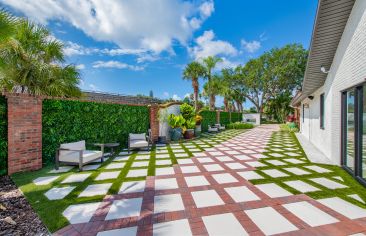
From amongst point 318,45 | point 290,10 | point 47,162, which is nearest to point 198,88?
point 290,10

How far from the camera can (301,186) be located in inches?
146

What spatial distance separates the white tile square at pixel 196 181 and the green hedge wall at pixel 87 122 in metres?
4.24

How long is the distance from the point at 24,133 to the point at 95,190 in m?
2.83

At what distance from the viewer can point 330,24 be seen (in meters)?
4.48

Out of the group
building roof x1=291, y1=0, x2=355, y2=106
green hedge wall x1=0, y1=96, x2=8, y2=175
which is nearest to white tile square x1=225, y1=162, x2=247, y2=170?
building roof x1=291, y1=0, x2=355, y2=106

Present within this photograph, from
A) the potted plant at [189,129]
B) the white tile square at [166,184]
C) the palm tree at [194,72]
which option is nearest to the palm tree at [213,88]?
the palm tree at [194,72]

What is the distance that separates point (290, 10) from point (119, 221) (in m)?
14.5

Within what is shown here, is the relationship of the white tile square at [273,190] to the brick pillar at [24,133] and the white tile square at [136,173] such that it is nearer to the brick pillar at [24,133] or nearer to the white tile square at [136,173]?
the white tile square at [136,173]

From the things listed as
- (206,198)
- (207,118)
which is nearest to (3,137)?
(206,198)

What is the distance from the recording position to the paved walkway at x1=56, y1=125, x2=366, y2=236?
2301 millimetres

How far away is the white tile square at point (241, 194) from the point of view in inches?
124

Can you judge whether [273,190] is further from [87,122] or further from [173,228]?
[87,122]

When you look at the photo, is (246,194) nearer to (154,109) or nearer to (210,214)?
(210,214)

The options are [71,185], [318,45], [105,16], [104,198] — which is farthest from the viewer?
[105,16]
